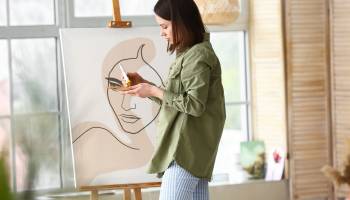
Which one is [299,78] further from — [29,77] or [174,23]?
[29,77]

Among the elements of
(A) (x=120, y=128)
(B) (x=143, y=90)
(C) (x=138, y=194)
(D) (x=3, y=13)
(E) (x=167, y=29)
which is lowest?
(C) (x=138, y=194)

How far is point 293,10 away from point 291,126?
727 mm

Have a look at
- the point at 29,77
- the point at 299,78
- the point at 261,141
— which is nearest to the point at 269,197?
the point at 261,141

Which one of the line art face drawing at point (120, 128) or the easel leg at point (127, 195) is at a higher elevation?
the line art face drawing at point (120, 128)

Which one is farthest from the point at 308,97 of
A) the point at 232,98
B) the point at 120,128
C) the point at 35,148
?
the point at 35,148

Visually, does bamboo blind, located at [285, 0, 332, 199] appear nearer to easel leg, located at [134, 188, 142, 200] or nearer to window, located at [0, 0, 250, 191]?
window, located at [0, 0, 250, 191]

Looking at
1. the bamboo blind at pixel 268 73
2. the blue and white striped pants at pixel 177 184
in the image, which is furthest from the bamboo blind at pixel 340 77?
the blue and white striped pants at pixel 177 184

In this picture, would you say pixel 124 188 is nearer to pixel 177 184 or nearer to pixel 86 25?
pixel 177 184

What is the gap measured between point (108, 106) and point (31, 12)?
3.21 feet

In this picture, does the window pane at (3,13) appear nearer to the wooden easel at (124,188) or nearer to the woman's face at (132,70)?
the woman's face at (132,70)

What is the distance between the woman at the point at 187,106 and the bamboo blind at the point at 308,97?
190cm

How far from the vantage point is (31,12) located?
4.06 meters

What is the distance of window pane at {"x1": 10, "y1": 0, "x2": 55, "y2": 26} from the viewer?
3990 mm

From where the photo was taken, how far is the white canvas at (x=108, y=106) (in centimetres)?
334
